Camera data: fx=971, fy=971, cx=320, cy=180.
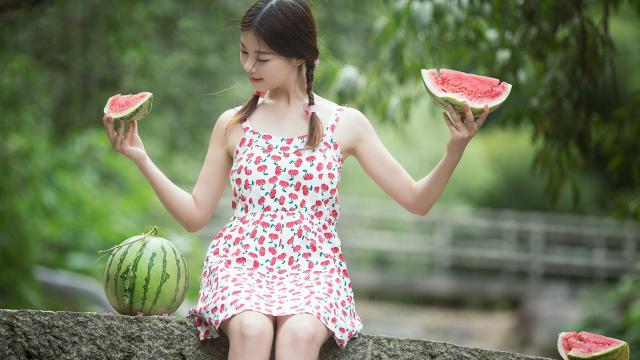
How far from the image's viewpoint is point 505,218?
60.3 ft

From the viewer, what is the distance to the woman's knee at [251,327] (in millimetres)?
3068

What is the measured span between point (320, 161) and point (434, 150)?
16.4 meters

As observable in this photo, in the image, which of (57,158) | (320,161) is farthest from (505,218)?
(320,161)

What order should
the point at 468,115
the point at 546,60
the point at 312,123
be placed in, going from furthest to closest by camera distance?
1. the point at 546,60
2. the point at 312,123
3. the point at 468,115

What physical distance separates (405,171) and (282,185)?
0.48 metres

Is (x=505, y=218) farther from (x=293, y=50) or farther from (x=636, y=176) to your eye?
(x=293, y=50)

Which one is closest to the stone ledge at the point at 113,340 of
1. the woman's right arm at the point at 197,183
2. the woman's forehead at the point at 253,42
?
the woman's right arm at the point at 197,183

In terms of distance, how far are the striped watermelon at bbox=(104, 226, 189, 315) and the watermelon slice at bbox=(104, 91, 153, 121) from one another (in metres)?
0.44

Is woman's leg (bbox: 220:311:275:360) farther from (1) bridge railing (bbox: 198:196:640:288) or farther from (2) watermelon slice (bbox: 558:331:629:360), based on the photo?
(1) bridge railing (bbox: 198:196:640:288)

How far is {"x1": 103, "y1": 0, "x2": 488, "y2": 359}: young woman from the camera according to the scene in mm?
3262

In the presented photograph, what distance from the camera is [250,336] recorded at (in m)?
3.06

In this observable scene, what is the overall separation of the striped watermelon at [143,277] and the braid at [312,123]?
25.6 inches

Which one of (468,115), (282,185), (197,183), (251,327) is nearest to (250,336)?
(251,327)

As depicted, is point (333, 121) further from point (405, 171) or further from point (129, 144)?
point (129, 144)
